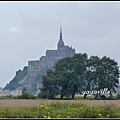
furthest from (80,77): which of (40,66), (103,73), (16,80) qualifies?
(40,66)

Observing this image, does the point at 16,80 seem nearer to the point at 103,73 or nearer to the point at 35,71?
the point at 35,71

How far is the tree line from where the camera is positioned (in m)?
40.8

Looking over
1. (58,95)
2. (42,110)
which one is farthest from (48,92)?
(42,110)

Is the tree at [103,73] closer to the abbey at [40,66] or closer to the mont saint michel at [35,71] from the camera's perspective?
the mont saint michel at [35,71]

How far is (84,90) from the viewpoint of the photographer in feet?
141

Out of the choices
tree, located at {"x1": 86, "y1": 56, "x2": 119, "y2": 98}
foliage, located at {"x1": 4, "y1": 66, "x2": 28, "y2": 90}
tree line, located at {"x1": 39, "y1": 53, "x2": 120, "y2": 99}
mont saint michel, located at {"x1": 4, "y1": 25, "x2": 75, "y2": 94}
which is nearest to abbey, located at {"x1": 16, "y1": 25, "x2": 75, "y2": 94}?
mont saint michel, located at {"x1": 4, "y1": 25, "x2": 75, "y2": 94}

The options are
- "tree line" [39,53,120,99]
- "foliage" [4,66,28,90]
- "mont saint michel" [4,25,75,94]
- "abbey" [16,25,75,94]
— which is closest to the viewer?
"tree line" [39,53,120,99]

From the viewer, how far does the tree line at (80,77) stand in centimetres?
4084

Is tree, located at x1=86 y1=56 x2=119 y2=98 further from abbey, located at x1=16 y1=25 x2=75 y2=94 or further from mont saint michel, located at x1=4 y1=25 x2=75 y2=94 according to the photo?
abbey, located at x1=16 y1=25 x2=75 y2=94

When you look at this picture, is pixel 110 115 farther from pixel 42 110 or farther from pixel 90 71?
pixel 90 71

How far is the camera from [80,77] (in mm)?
43031

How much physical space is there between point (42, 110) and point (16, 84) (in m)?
142

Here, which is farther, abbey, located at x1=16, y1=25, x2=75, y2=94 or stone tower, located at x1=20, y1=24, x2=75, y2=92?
abbey, located at x1=16, y1=25, x2=75, y2=94

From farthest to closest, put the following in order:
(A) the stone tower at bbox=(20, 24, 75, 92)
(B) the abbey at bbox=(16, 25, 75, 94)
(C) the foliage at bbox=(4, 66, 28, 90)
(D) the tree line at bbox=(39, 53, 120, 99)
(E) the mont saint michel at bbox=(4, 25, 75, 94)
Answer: (B) the abbey at bbox=(16, 25, 75, 94) < (A) the stone tower at bbox=(20, 24, 75, 92) < (E) the mont saint michel at bbox=(4, 25, 75, 94) < (C) the foliage at bbox=(4, 66, 28, 90) < (D) the tree line at bbox=(39, 53, 120, 99)
